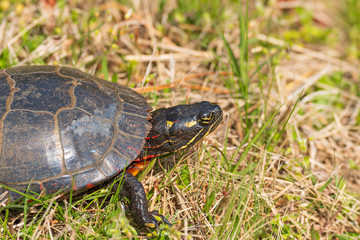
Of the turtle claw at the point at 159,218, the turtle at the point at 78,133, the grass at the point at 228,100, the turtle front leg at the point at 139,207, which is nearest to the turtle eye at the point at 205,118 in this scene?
the turtle at the point at 78,133

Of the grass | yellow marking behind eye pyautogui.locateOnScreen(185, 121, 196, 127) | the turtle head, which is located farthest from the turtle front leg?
yellow marking behind eye pyautogui.locateOnScreen(185, 121, 196, 127)

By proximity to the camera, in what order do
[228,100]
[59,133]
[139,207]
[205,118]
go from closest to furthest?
[59,133] → [139,207] → [205,118] → [228,100]

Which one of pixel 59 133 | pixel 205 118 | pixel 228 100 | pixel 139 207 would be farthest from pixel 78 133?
pixel 228 100

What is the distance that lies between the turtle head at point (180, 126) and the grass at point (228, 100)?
0.19m

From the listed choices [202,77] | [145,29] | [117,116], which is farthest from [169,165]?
[145,29]

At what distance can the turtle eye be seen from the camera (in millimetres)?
3303

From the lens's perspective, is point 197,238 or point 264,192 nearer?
point 197,238

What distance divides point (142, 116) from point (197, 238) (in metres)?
→ 1.29

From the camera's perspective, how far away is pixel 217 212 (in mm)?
3211

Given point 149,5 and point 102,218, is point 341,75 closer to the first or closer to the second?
point 149,5

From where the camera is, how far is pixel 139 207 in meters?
2.97

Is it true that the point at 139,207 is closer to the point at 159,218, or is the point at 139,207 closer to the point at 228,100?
the point at 159,218

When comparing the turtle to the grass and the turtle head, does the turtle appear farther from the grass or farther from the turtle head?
the grass

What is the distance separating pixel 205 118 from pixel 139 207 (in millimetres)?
1068
